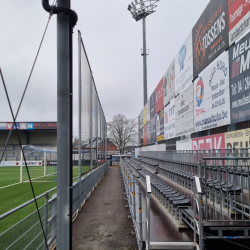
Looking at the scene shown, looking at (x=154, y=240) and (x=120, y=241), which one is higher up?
(x=154, y=240)

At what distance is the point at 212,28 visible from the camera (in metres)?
9.54

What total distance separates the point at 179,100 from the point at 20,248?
12239 millimetres

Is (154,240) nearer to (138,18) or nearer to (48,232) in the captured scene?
(48,232)

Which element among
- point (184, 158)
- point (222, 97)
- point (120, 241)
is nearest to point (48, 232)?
point (120, 241)

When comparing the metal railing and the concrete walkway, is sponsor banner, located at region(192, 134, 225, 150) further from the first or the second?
the metal railing

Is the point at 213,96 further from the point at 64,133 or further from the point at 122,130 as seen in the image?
the point at 122,130

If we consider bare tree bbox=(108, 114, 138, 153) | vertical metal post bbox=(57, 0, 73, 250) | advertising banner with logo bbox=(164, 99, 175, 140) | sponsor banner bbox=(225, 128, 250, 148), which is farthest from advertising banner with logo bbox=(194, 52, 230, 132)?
bare tree bbox=(108, 114, 138, 153)

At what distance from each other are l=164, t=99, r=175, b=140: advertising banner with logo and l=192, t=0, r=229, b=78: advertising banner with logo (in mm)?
4293

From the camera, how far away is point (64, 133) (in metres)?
2.56

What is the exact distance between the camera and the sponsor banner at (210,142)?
8830 millimetres

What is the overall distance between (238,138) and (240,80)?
171 centimetres

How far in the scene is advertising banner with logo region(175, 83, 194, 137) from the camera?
12.0 m

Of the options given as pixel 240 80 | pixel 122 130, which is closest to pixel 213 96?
pixel 240 80

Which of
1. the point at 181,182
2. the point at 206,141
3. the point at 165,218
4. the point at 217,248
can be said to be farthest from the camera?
the point at 206,141
